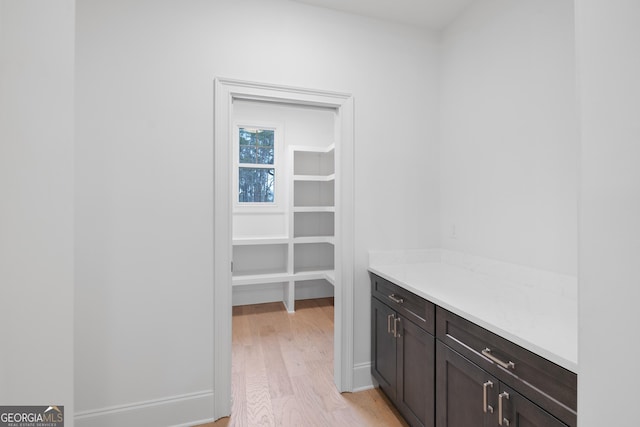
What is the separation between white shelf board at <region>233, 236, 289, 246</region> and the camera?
3507 millimetres

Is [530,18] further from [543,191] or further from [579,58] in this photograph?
[579,58]

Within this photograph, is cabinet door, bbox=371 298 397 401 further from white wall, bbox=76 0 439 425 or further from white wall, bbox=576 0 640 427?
white wall, bbox=576 0 640 427

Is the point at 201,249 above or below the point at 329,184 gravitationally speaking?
below

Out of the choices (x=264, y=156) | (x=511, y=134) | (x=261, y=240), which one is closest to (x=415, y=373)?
(x=511, y=134)

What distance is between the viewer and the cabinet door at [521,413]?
945mm

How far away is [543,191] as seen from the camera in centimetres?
160

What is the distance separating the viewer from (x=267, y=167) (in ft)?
13.0

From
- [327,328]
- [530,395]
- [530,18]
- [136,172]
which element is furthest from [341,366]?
[530,18]

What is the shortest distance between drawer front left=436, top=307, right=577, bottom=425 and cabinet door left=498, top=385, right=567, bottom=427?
21mm

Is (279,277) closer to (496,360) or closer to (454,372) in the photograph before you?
(454,372)

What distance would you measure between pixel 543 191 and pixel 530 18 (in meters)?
1.01

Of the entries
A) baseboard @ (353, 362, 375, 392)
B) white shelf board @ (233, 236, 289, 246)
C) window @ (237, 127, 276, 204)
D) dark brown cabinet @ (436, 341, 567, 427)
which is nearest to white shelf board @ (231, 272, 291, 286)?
white shelf board @ (233, 236, 289, 246)

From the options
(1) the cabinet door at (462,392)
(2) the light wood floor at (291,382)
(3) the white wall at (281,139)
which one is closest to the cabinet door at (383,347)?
(2) the light wood floor at (291,382)

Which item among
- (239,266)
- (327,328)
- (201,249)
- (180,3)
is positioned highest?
(180,3)
